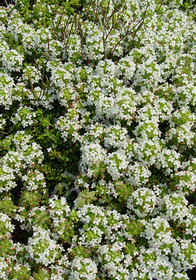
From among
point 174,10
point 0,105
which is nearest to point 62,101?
point 0,105

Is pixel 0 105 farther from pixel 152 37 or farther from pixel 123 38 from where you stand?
pixel 152 37

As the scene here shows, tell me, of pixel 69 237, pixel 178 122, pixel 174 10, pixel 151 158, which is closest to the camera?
pixel 69 237

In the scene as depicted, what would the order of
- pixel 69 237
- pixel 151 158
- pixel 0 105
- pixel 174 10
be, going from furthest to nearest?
pixel 174 10, pixel 0 105, pixel 151 158, pixel 69 237

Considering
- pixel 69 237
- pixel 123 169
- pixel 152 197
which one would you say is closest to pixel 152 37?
pixel 123 169

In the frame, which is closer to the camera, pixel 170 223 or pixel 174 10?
pixel 170 223

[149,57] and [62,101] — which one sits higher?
[149,57]

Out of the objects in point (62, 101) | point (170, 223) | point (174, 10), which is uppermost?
point (174, 10)
